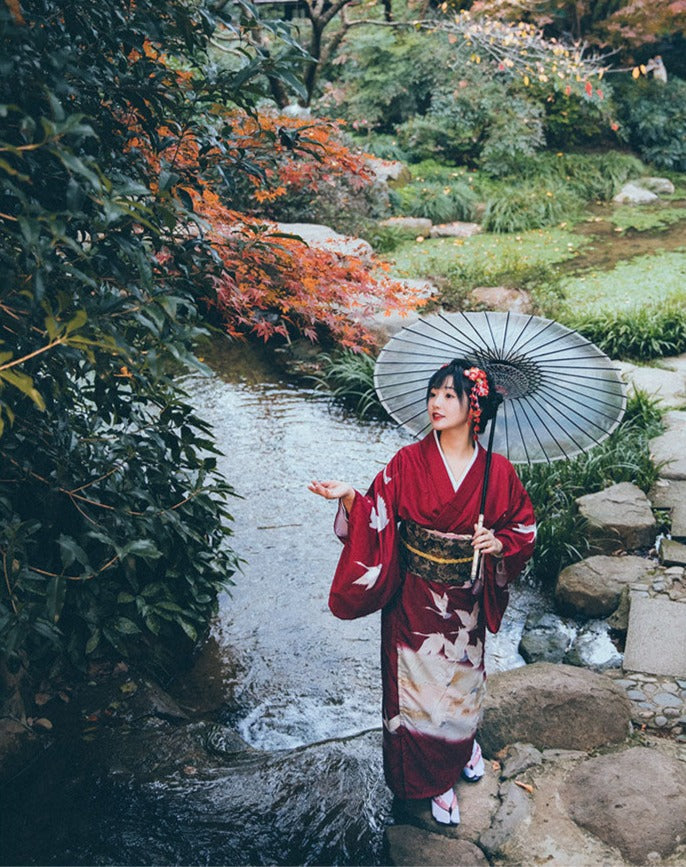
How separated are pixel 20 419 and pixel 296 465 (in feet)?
11.2

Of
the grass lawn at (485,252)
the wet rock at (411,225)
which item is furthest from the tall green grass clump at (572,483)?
the wet rock at (411,225)

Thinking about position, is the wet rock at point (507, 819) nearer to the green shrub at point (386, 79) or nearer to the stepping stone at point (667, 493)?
the stepping stone at point (667, 493)

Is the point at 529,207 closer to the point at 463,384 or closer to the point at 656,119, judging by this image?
the point at 656,119

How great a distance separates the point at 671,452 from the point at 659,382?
156cm

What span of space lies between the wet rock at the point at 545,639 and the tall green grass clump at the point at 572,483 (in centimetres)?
43

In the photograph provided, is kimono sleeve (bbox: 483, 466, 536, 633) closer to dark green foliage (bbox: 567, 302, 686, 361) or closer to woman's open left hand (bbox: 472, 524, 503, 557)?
woman's open left hand (bbox: 472, 524, 503, 557)

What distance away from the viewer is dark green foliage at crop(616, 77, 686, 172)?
46.5 ft

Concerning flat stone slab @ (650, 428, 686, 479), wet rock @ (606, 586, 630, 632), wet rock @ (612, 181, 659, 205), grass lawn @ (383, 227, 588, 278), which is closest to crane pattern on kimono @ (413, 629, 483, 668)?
wet rock @ (606, 586, 630, 632)

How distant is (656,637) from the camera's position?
4125mm

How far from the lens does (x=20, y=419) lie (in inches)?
120

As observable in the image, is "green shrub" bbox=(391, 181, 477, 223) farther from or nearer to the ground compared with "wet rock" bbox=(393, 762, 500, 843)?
farther from the ground

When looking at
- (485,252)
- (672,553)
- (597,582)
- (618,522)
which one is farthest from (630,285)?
(597,582)

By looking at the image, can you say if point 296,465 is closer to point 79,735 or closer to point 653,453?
point 653,453

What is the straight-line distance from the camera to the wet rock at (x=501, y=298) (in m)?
8.88
